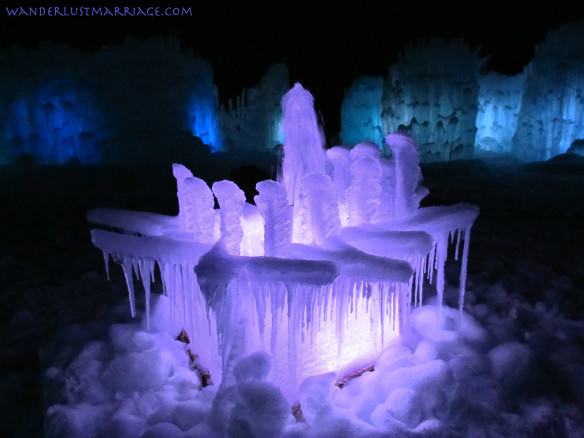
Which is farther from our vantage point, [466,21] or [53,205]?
[466,21]

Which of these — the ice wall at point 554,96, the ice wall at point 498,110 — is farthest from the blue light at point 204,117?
the ice wall at point 554,96

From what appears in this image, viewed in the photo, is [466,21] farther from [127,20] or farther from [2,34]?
[2,34]

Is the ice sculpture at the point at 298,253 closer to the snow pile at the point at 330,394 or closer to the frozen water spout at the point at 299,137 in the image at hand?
the frozen water spout at the point at 299,137

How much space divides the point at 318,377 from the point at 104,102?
1416 centimetres

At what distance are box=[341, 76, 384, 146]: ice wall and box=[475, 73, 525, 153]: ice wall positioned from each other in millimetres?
4370

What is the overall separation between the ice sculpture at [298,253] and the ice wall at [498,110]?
17.0m

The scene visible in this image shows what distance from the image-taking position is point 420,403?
8.94 ft

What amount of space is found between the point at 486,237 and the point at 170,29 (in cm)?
1351

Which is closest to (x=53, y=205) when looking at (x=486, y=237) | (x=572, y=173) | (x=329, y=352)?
(x=329, y=352)

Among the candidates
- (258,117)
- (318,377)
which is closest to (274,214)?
(318,377)

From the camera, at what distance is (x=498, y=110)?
1827cm

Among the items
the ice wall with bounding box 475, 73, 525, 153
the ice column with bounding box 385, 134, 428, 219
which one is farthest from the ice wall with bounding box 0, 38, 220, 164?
the ice column with bounding box 385, 134, 428, 219

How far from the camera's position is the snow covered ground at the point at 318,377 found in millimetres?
2652

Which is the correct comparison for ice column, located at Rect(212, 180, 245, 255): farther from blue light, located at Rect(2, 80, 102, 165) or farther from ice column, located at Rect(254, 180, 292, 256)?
blue light, located at Rect(2, 80, 102, 165)
